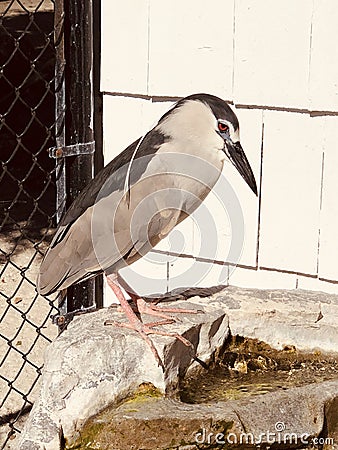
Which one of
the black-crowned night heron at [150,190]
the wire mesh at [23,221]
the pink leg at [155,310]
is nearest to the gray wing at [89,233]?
the black-crowned night heron at [150,190]

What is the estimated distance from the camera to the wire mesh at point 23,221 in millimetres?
3943

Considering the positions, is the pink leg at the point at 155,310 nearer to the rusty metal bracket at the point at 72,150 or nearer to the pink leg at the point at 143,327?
the pink leg at the point at 143,327

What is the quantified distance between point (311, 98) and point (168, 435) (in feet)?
4.62

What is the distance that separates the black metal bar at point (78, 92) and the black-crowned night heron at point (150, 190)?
498 millimetres

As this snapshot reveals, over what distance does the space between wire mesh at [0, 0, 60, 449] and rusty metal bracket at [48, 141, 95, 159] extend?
238 mm

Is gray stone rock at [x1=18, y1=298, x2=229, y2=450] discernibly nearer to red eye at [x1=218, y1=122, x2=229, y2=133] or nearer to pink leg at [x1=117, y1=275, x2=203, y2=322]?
pink leg at [x1=117, y1=275, x2=203, y2=322]

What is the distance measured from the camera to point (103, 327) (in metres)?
2.68

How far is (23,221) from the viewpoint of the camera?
6.93 metres

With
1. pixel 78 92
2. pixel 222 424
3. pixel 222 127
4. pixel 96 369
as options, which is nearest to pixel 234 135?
pixel 222 127

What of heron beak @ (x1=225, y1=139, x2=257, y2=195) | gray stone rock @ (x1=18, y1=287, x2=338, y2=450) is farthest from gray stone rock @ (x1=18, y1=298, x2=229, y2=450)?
heron beak @ (x1=225, y1=139, x2=257, y2=195)

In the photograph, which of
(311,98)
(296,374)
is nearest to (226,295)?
(296,374)

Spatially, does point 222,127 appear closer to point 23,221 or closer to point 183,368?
point 183,368

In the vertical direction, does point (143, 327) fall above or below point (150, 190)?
below

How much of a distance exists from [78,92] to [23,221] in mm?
3627
